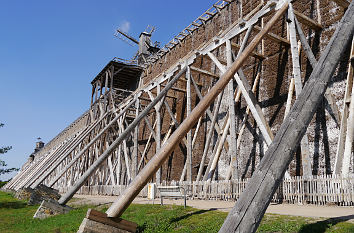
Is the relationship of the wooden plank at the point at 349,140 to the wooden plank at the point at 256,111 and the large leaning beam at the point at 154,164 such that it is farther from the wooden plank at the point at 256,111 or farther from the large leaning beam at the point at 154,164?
the large leaning beam at the point at 154,164

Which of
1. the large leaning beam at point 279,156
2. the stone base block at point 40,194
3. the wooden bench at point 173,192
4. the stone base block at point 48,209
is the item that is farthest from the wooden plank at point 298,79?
the stone base block at point 40,194

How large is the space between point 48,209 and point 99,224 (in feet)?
25.1

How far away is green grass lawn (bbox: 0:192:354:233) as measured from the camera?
547 centimetres

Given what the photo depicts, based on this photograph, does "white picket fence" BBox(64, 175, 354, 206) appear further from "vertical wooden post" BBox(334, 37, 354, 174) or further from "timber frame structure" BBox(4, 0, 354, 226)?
"vertical wooden post" BBox(334, 37, 354, 174)

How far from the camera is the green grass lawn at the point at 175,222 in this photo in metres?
5.47

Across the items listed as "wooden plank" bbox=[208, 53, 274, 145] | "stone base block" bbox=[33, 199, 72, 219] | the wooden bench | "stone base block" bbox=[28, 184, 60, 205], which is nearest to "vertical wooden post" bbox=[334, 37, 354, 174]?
"wooden plank" bbox=[208, 53, 274, 145]

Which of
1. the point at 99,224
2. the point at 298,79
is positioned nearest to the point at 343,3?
the point at 298,79

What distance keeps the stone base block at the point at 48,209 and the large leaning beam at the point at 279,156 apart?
9701 mm

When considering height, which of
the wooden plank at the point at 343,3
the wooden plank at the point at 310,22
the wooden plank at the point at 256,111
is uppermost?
the wooden plank at the point at 343,3

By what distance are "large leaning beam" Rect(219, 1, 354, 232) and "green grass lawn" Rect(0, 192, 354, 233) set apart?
2.18 metres

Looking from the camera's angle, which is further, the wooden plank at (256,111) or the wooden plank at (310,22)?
the wooden plank at (310,22)

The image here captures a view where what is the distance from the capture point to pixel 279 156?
12.1ft

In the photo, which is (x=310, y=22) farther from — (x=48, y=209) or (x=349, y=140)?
(x=48, y=209)

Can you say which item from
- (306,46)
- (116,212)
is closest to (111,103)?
(306,46)
